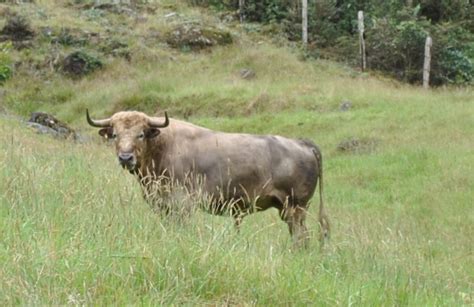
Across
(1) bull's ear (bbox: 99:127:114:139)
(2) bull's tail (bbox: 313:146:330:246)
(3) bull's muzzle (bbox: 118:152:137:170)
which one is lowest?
(2) bull's tail (bbox: 313:146:330:246)

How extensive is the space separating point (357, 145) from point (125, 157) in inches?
402

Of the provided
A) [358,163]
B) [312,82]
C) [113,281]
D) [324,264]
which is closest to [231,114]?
[312,82]

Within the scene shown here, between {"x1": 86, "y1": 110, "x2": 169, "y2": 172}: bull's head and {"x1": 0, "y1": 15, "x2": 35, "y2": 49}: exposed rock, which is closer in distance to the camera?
{"x1": 86, "y1": 110, "x2": 169, "y2": 172}: bull's head

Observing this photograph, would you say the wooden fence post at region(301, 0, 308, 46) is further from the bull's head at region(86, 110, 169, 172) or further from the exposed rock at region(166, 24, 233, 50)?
the bull's head at region(86, 110, 169, 172)

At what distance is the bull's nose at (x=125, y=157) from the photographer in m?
8.34

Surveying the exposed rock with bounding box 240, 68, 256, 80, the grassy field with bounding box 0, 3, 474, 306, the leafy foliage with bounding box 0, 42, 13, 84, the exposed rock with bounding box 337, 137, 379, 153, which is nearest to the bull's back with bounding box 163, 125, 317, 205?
the grassy field with bounding box 0, 3, 474, 306

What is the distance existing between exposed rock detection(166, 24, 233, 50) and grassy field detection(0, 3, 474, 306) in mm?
9759

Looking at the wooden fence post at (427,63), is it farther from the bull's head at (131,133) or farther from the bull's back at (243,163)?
the bull's head at (131,133)

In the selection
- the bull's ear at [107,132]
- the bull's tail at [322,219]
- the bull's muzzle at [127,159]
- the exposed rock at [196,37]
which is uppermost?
the bull's ear at [107,132]

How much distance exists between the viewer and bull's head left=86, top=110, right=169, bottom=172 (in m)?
8.42

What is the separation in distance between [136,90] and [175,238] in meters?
21.1

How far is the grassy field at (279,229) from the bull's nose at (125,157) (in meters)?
0.22

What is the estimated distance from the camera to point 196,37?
1230 inches

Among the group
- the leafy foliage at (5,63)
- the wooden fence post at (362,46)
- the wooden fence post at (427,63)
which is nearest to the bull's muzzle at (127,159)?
the leafy foliage at (5,63)
